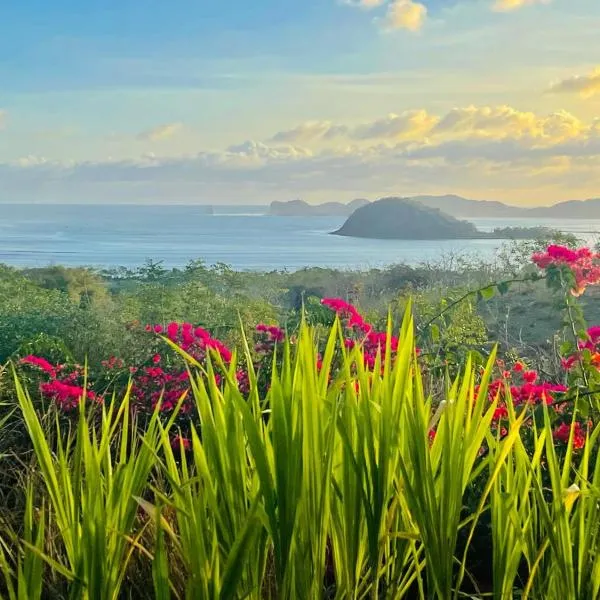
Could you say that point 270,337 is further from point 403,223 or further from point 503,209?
point 503,209

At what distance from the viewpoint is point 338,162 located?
24.7 ft

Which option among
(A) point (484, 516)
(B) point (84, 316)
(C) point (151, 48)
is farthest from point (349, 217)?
(A) point (484, 516)

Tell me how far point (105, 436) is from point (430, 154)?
238 inches

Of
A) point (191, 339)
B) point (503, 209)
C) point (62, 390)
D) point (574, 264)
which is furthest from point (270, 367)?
point (503, 209)

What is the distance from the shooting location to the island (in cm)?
757

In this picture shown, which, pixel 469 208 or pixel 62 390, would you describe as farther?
pixel 469 208

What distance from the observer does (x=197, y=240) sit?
25.7 feet

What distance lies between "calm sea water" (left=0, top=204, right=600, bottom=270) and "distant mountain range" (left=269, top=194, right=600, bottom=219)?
0.36ft

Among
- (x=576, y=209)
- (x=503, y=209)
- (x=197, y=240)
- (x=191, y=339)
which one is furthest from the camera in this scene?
(x=197, y=240)

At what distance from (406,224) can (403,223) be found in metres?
0.04

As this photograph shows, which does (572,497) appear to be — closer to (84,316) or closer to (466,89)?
(84,316)

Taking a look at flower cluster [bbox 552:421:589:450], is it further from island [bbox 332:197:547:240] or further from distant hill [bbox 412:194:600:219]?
island [bbox 332:197:547:240]

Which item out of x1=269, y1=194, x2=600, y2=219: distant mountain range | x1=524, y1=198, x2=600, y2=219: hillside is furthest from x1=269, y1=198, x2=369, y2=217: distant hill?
x1=524, y1=198, x2=600, y2=219: hillside

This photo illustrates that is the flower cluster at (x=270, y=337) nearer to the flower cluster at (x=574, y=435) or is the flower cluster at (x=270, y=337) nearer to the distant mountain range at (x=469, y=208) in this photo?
the flower cluster at (x=574, y=435)
